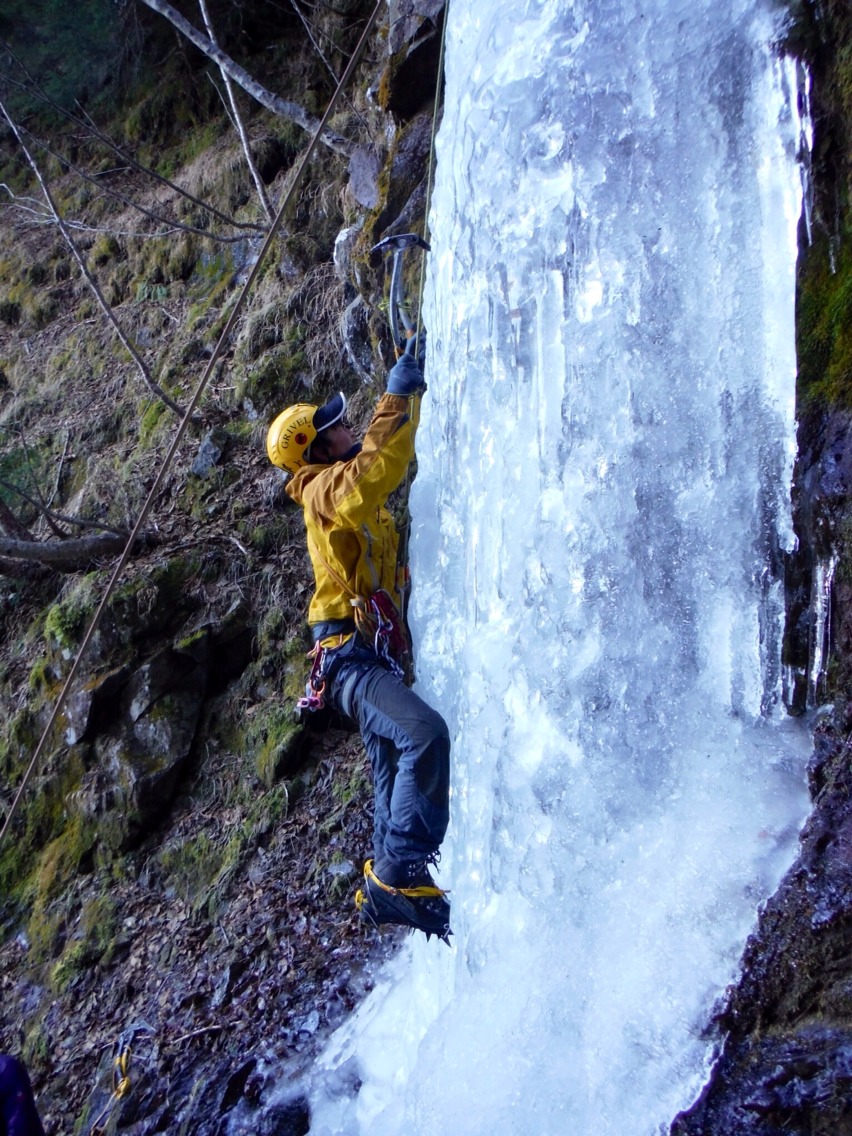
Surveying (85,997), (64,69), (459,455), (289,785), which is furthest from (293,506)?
(64,69)

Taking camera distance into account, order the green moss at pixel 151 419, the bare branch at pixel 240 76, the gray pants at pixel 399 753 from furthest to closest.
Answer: the green moss at pixel 151 419
the bare branch at pixel 240 76
the gray pants at pixel 399 753

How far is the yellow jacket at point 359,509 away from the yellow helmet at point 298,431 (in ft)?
0.21

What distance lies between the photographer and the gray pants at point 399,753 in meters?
3.01

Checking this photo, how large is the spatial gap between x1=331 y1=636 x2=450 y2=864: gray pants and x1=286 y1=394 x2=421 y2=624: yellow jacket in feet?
0.79

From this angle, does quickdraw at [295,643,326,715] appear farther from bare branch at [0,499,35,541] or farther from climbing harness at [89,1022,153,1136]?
bare branch at [0,499,35,541]

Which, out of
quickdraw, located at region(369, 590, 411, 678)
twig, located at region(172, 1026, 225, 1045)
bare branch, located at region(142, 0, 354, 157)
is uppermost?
bare branch, located at region(142, 0, 354, 157)

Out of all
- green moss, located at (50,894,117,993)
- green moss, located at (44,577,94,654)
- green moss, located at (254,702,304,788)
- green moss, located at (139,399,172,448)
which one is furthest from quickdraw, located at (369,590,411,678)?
green moss, located at (139,399,172,448)

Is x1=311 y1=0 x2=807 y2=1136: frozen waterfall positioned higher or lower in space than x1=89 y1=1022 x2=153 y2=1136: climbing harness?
higher

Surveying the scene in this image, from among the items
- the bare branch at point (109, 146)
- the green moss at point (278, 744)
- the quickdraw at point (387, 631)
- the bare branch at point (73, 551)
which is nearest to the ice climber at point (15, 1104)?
the green moss at point (278, 744)

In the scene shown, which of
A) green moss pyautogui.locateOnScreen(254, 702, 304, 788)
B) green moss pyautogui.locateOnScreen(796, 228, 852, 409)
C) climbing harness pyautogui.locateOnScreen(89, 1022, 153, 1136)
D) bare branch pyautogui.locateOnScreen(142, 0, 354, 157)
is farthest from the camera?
bare branch pyautogui.locateOnScreen(142, 0, 354, 157)

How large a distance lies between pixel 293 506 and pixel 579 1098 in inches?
162

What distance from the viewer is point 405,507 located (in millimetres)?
5082

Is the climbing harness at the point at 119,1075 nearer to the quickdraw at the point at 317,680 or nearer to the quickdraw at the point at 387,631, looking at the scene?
the quickdraw at the point at 317,680

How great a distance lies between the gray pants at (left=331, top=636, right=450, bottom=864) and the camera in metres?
3.01
